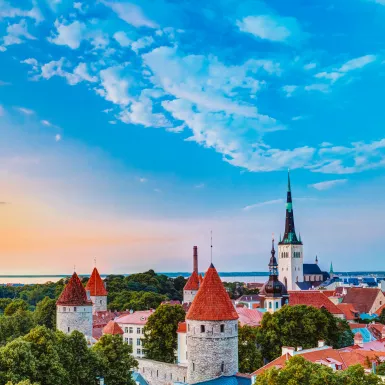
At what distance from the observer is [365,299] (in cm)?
8938

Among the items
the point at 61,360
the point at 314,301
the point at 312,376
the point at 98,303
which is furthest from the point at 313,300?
the point at 312,376

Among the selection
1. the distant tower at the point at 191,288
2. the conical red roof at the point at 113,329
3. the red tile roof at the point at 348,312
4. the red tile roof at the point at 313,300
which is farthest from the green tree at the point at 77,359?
the red tile roof at the point at 348,312

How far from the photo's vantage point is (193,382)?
3173 cm

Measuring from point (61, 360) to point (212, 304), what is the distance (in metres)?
9.22

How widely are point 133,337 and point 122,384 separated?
1099 inches

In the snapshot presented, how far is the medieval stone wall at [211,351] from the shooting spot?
3145 centimetres

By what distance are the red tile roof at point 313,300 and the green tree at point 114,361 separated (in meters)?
40.2

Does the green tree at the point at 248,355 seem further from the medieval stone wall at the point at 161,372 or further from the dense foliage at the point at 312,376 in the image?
the dense foliage at the point at 312,376

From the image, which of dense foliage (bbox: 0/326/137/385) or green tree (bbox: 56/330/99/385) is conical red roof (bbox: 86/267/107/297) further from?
green tree (bbox: 56/330/99/385)

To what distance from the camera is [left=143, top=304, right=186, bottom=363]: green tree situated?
46.6 meters

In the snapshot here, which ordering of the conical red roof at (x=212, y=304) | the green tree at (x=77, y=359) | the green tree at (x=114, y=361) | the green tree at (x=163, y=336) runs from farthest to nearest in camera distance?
the green tree at (x=163, y=336) → the conical red roof at (x=212, y=304) → the green tree at (x=114, y=361) → the green tree at (x=77, y=359)

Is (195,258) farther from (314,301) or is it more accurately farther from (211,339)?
(211,339)

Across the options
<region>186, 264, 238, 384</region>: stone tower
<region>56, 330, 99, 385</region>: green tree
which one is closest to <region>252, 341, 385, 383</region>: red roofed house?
<region>186, 264, 238, 384</region>: stone tower

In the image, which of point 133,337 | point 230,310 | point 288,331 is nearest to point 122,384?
point 230,310
